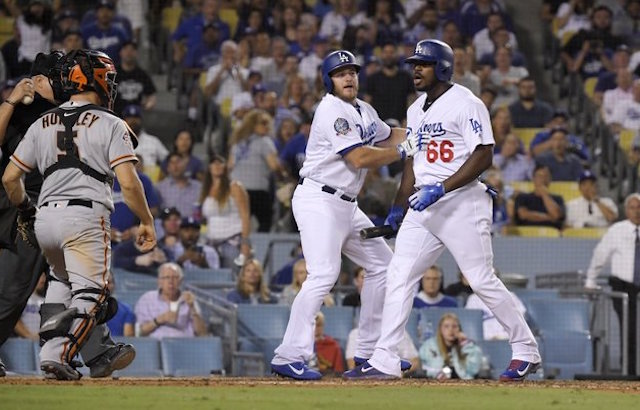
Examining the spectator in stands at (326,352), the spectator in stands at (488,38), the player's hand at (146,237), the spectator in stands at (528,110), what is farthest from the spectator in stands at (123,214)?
the player's hand at (146,237)

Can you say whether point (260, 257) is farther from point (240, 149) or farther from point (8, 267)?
point (8, 267)

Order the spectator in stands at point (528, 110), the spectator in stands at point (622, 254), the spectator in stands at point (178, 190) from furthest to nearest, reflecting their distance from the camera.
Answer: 1. the spectator in stands at point (528, 110)
2. the spectator in stands at point (178, 190)
3. the spectator in stands at point (622, 254)

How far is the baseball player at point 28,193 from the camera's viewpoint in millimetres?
7395

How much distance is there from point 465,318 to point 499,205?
256 cm

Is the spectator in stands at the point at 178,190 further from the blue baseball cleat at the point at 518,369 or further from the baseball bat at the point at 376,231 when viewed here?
the blue baseball cleat at the point at 518,369

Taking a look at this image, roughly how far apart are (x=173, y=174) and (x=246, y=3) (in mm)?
3743

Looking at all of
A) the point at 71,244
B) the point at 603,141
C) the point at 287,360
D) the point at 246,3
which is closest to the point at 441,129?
the point at 287,360

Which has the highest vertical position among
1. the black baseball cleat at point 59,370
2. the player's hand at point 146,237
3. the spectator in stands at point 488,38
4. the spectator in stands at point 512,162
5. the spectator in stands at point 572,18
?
the spectator in stands at point 572,18

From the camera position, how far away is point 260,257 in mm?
12664

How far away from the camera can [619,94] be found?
50.2 ft

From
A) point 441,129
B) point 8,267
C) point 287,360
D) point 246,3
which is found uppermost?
point 246,3

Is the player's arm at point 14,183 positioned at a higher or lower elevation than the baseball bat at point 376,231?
higher

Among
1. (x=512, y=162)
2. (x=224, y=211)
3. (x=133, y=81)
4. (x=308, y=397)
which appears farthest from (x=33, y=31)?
(x=308, y=397)

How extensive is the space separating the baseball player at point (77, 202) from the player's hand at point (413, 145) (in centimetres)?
154
